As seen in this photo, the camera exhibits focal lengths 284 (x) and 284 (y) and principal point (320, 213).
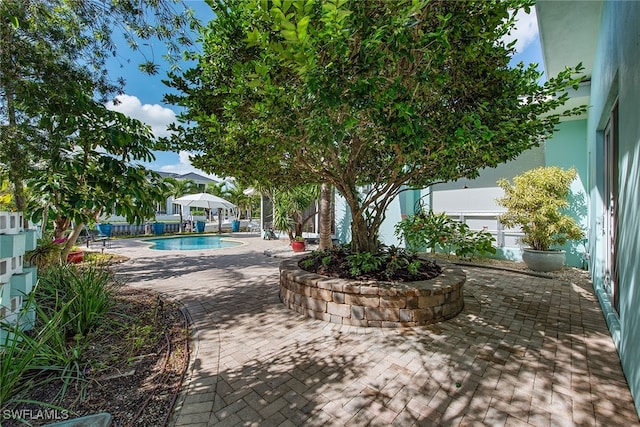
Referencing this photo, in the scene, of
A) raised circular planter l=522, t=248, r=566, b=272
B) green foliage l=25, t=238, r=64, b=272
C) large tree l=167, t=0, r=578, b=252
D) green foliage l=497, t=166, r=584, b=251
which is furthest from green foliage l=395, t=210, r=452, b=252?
green foliage l=25, t=238, r=64, b=272

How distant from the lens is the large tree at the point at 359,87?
2693mm

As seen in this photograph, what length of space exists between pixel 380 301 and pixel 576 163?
8.25 meters

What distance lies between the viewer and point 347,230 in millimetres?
12195

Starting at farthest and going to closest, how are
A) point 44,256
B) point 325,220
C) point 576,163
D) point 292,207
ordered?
point 292,207 → point 325,220 → point 576,163 → point 44,256

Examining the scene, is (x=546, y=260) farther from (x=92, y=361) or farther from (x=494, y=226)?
(x=92, y=361)

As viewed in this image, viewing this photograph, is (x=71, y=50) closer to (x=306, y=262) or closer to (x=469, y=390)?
(x=306, y=262)

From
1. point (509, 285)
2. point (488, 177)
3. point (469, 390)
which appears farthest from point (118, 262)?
point (488, 177)

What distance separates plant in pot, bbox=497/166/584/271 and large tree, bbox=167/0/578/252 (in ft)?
10.7

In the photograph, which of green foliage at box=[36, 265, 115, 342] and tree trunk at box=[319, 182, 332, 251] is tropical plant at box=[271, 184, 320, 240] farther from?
green foliage at box=[36, 265, 115, 342]

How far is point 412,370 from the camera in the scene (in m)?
3.07

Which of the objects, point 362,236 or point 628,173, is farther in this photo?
point 362,236

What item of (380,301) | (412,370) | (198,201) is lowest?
(412,370)

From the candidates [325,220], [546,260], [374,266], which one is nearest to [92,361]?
[374,266]

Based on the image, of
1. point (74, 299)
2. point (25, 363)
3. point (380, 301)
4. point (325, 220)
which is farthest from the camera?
point (325, 220)
